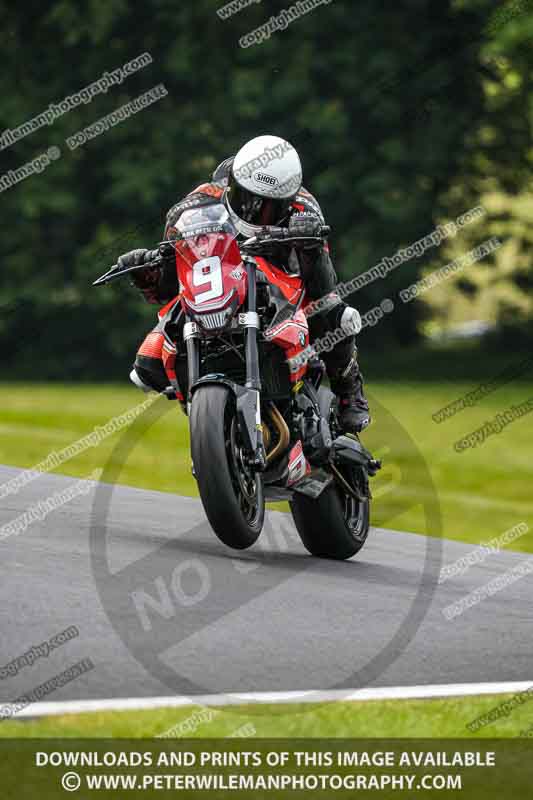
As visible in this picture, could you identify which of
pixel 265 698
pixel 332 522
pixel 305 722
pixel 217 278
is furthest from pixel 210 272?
pixel 305 722

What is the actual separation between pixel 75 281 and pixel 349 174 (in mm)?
6138

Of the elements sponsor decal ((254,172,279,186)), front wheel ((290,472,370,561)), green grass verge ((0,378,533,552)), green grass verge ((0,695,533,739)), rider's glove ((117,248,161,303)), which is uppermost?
sponsor decal ((254,172,279,186))

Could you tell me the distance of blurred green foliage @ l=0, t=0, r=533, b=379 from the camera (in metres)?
28.6

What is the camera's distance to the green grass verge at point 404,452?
50.1 ft

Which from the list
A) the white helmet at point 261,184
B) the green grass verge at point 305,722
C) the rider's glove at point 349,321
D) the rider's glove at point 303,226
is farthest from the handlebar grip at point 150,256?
the green grass verge at point 305,722

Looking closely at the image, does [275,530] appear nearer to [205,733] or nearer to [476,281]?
[205,733]

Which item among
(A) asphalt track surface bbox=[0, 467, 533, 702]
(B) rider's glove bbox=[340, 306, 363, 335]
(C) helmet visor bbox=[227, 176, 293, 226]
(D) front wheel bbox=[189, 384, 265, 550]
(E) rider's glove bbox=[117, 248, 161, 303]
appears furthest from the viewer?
(B) rider's glove bbox=[340, 306, 363, 335]

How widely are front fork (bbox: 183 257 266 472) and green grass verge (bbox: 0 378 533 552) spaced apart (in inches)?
64.2

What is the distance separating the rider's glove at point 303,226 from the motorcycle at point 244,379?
0.04 metres

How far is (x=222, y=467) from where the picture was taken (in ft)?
23.1

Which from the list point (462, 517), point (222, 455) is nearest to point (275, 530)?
point (222, 455)

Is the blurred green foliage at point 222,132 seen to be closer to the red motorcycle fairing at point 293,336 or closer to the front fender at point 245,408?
the red motorcycle fairing at point 293,336

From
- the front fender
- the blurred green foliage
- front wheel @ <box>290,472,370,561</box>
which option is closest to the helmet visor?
the front fender
